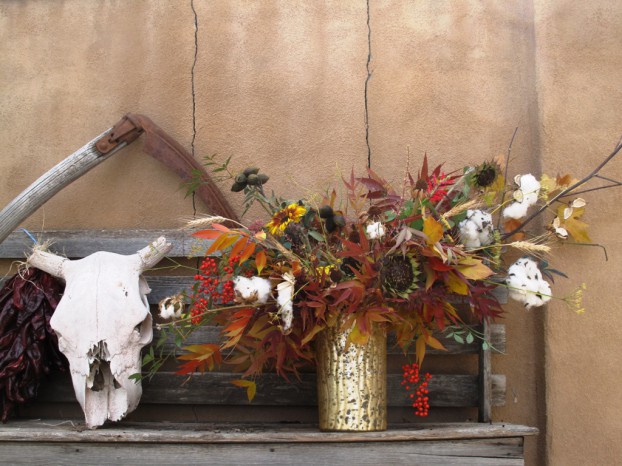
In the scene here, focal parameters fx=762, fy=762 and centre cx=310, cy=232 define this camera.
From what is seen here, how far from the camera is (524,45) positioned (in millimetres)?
2580

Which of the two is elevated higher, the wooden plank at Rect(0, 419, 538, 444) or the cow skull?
the cow skull

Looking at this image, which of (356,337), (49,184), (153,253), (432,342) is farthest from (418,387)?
(49,184)

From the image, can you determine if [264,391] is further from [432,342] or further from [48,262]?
[48,262]

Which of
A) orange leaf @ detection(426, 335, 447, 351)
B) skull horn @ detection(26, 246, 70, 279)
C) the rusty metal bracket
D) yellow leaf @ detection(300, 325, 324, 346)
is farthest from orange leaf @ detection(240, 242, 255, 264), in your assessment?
the rusty metal bracket

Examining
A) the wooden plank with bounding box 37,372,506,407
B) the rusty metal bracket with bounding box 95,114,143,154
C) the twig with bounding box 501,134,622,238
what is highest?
the rusty metal bracket with bounding box 95,114,143,154

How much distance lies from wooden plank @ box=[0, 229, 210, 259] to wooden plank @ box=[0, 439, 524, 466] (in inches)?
28.1

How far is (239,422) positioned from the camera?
2.49 m

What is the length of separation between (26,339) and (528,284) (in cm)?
153

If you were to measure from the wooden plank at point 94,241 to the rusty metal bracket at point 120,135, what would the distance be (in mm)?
287

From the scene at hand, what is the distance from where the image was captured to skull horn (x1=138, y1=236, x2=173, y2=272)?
7.72 feet

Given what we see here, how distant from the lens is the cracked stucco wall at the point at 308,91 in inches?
96.1

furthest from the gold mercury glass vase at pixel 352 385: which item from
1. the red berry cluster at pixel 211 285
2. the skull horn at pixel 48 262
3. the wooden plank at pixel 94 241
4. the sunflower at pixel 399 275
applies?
the skull horn at pixel 48 262

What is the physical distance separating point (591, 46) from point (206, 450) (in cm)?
171

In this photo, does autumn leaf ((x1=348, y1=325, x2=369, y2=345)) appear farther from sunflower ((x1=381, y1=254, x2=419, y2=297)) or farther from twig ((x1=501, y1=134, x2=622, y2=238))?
twig ((x1=501, y1=134, x2=622, y2=238))
